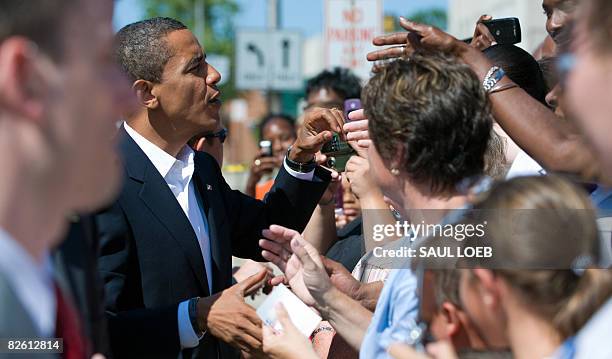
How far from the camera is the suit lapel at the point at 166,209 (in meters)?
3.34

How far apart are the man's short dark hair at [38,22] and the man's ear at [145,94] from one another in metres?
2.26

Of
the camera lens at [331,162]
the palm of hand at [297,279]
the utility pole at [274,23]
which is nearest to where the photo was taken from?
the palm of hand at [297,279]

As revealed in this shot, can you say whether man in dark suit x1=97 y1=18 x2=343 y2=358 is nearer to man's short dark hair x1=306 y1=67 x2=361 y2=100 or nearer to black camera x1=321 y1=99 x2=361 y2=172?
black camera x1=321 y1=99 x2=361 y2=172

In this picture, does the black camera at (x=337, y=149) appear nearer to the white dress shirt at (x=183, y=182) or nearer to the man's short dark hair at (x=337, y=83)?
the white dress shirt at (x=183, y=182)

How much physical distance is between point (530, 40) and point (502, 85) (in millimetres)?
14665

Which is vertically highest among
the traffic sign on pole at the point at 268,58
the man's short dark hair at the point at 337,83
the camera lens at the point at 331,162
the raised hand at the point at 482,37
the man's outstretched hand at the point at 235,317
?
the raised hand at the point at 482,37

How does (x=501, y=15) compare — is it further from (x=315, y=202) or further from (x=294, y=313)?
(x=294, y=313)

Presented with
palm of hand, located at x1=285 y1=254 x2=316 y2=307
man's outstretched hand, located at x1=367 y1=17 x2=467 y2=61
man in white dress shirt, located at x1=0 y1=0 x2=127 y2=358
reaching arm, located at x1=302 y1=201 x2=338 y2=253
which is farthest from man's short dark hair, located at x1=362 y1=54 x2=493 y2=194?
reaching arm, located at x1=302 y1=201 x2=338 y2=253

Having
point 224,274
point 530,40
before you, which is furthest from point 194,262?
point 530,40

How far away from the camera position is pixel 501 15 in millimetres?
23250

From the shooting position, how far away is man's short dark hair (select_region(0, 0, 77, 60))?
1367 mm

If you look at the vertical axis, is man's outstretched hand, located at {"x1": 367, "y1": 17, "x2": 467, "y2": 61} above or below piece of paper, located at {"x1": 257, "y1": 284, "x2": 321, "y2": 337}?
above

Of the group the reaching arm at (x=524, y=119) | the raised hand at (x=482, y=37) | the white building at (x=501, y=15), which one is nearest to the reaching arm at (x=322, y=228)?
the raised hand at (x=482, y=37)

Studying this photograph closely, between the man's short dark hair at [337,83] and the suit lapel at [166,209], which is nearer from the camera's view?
the suit lapel at [166,209]
